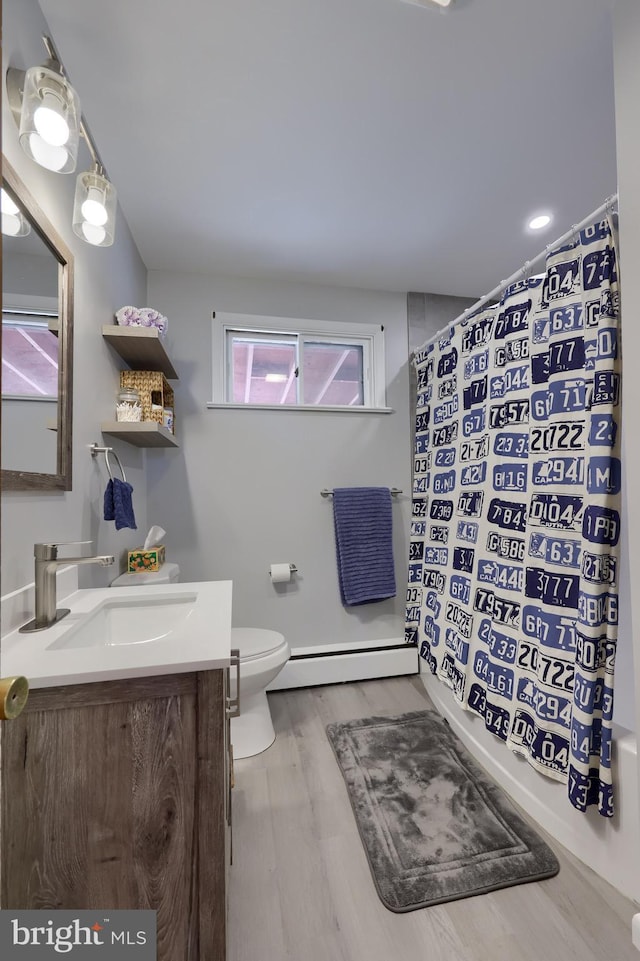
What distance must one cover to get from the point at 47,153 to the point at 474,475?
172 cm

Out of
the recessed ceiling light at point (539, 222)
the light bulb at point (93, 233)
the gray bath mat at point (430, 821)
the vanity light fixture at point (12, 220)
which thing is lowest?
the gray bath mat at point (430, 821)

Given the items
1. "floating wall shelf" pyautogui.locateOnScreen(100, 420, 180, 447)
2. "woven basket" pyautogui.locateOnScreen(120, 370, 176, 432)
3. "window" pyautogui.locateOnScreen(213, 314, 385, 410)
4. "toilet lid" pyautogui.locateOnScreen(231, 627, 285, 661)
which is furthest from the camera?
"window" pyautogui.locateOnScreen(213, 314, 385, 410)

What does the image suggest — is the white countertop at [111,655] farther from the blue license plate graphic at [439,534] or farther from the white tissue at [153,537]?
the blue license plate graphic at [439,534]

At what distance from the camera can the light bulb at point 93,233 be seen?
124 cm

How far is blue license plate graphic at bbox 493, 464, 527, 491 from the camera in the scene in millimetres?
1536

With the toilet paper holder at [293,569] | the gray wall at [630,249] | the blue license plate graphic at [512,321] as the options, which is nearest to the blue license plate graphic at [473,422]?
the blue license plate graphic at [512,321]

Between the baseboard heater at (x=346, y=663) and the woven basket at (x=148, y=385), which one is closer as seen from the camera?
the woven basket at (x=148, y=385)

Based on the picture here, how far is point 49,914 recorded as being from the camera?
827 millimetres

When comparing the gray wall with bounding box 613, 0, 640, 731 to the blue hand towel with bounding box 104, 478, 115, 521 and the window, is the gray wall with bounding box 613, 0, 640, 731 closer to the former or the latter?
the window

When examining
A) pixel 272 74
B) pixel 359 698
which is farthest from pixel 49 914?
pixel 272 74

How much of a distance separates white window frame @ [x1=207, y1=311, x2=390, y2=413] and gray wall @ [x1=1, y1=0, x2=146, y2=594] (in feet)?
1.53

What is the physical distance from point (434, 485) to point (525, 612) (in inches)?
32.1

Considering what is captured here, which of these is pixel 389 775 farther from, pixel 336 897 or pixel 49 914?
pixel 49 914

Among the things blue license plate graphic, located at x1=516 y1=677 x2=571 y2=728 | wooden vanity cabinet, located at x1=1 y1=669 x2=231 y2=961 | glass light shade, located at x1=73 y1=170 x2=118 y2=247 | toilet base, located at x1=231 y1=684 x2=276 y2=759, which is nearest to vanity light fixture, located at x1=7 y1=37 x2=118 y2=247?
glass light shade, located at x1=73 y1=170 x2=118 y2=247
